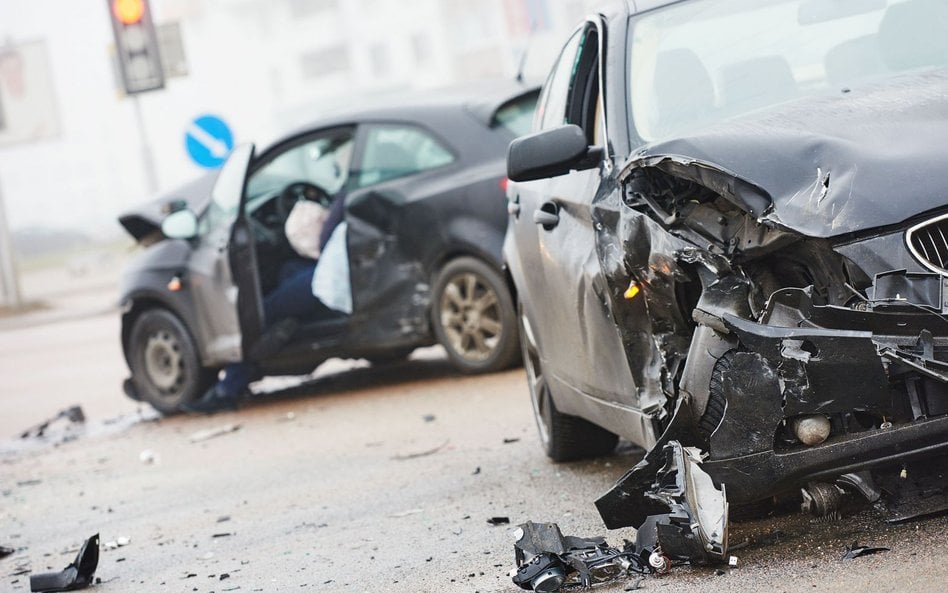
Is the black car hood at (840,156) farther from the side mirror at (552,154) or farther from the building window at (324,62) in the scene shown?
the building window at (324,62)

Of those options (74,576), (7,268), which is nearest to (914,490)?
(74,576)

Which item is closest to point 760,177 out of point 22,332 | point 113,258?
point 22,332

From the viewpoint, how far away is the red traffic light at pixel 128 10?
17.6 m

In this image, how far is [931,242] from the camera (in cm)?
406

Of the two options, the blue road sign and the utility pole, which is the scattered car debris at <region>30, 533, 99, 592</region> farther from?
the utility pole

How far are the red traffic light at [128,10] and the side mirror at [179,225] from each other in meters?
6.85

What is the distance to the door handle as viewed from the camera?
19.6 ft

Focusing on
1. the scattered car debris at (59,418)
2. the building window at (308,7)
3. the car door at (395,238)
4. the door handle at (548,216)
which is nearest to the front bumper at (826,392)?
the door handle at (548,216)

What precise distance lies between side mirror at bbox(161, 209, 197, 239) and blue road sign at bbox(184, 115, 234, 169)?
6.97 m

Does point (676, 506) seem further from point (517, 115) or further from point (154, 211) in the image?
point (154, 211)

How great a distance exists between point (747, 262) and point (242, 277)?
711cm

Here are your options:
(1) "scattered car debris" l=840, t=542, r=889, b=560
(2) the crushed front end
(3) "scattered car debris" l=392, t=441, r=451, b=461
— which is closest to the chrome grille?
(2) the crushed front end

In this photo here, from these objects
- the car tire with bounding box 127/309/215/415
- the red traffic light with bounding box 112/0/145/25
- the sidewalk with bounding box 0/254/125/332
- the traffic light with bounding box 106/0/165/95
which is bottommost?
the sidewalk with bounding box 0/254/125/332

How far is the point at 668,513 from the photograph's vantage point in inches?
184
